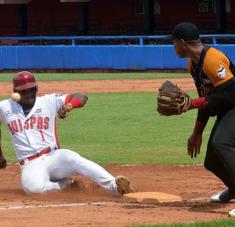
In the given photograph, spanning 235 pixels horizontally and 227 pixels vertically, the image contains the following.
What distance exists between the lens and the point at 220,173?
765cm

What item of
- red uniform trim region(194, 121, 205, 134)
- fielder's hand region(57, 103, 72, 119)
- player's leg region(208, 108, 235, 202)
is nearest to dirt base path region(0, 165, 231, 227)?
player's leg region(208, 108, 235, 202)

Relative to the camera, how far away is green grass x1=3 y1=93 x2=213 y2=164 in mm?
11938

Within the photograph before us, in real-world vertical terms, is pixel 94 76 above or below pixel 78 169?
below

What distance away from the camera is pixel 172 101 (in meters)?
7.30

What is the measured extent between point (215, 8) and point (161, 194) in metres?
30.5

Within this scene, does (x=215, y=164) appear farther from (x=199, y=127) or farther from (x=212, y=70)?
(x=212, y=70)

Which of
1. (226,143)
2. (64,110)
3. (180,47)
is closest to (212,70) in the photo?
(180,47)

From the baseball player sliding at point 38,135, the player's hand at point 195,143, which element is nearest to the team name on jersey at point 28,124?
the baseball player sliding at point 38,135

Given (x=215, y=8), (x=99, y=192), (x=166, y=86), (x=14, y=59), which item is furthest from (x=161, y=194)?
(x=215, y=8)

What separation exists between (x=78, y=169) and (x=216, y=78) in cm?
200

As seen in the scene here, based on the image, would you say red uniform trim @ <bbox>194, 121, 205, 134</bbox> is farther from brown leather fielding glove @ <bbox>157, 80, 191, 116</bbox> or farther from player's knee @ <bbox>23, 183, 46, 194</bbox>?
player's knee @ <bbox>23, 183, 46, 194</bbox>

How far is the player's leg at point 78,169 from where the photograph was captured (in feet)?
27.3

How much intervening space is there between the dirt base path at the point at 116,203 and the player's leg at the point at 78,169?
17cm

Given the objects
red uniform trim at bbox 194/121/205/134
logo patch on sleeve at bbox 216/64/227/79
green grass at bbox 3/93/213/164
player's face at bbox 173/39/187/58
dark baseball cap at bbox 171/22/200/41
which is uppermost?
dark baseball cap at bbox 171/22/200/41
